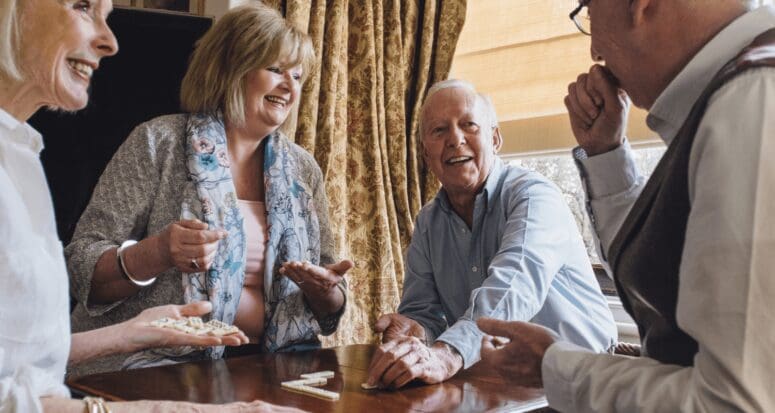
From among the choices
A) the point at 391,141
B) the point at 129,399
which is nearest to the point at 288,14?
the point at 391,141

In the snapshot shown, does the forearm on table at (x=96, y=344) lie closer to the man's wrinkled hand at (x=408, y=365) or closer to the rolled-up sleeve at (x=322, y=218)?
the man's wrinkled hand at (x=408, y=365)

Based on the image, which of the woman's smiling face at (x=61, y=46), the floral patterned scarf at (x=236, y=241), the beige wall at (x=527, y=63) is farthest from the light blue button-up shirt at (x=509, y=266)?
the woman's smiling face at (x=61, y=46)

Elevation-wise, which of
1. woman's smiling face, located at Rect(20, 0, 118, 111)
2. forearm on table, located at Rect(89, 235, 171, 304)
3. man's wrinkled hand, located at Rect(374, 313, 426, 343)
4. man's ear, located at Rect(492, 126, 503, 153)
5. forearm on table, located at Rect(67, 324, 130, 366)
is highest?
woman's smiling face, located at Rect(20, 0, 118, 111)

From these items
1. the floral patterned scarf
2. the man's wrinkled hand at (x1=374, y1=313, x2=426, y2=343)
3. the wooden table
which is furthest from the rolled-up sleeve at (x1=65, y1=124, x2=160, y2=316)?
the man's wrinkled hand at (x1=374, y1=313, x2=426, y2=343)

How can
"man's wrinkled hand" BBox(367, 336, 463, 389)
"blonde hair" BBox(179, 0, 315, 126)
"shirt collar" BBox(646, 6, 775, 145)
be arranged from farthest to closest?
"blonde hair" BBox(179, 0, 315, 126) → "man's wrinkled hand" BBox(367, 336, 463, 389) → "shirt collar" BBox(646, 6, 775, 145)

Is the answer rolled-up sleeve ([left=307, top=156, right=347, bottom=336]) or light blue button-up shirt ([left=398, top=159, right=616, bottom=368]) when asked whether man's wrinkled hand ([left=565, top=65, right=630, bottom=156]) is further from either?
rolled-up sleeve ([left=307, top=156, right=347, bottom=336])

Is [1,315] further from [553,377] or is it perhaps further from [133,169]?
[133,169]

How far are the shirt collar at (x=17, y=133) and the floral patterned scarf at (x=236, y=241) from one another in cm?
90

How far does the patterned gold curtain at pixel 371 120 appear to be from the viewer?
119 inches

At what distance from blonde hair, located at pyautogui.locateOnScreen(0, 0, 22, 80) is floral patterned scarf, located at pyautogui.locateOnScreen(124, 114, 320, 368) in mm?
970

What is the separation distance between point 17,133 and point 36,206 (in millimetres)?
121

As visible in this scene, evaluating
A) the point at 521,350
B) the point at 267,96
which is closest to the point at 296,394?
the point at 521,350

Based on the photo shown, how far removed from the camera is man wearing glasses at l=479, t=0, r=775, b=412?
74 cm

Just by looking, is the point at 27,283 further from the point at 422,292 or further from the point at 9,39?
the point at 422,292
